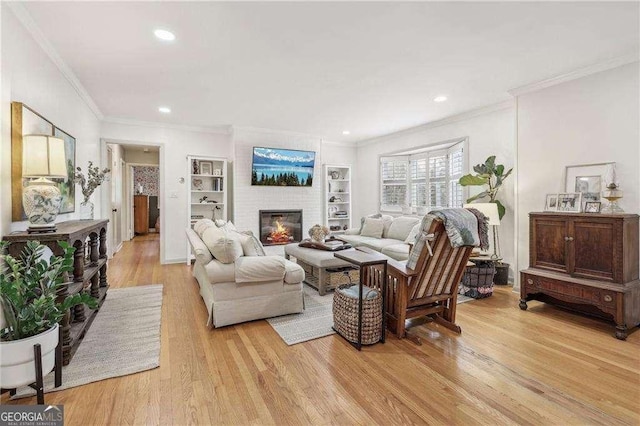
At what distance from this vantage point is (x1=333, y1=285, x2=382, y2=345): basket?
2459 mm

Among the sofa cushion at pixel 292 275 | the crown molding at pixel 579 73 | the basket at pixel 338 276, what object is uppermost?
the crown molding at pixel 579 73

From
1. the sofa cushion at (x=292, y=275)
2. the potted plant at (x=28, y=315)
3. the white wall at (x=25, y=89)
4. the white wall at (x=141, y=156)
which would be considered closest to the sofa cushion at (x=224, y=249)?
the sofa cushion at (x=292, y=275)

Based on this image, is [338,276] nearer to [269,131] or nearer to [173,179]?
[269,131]

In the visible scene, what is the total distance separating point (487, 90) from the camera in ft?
12.5

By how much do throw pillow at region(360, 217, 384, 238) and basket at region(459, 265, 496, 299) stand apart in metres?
1.94

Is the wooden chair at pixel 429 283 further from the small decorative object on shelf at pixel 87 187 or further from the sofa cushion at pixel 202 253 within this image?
the small decorative object on shelf at pixel 87 187

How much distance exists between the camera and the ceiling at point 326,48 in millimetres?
2213

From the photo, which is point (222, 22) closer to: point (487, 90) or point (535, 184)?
point (487, 90)

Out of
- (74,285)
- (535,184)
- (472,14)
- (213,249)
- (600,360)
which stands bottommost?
(600,360)

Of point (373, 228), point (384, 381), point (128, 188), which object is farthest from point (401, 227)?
point (128, 188)

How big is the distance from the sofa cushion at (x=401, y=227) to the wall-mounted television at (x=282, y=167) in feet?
6.50

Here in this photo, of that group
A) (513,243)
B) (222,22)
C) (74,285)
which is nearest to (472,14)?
(222,22)

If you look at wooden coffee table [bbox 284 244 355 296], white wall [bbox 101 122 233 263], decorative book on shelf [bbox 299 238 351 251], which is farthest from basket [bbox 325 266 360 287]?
white wall [bbox 101 122 233 263]

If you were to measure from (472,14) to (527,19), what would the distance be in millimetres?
445
